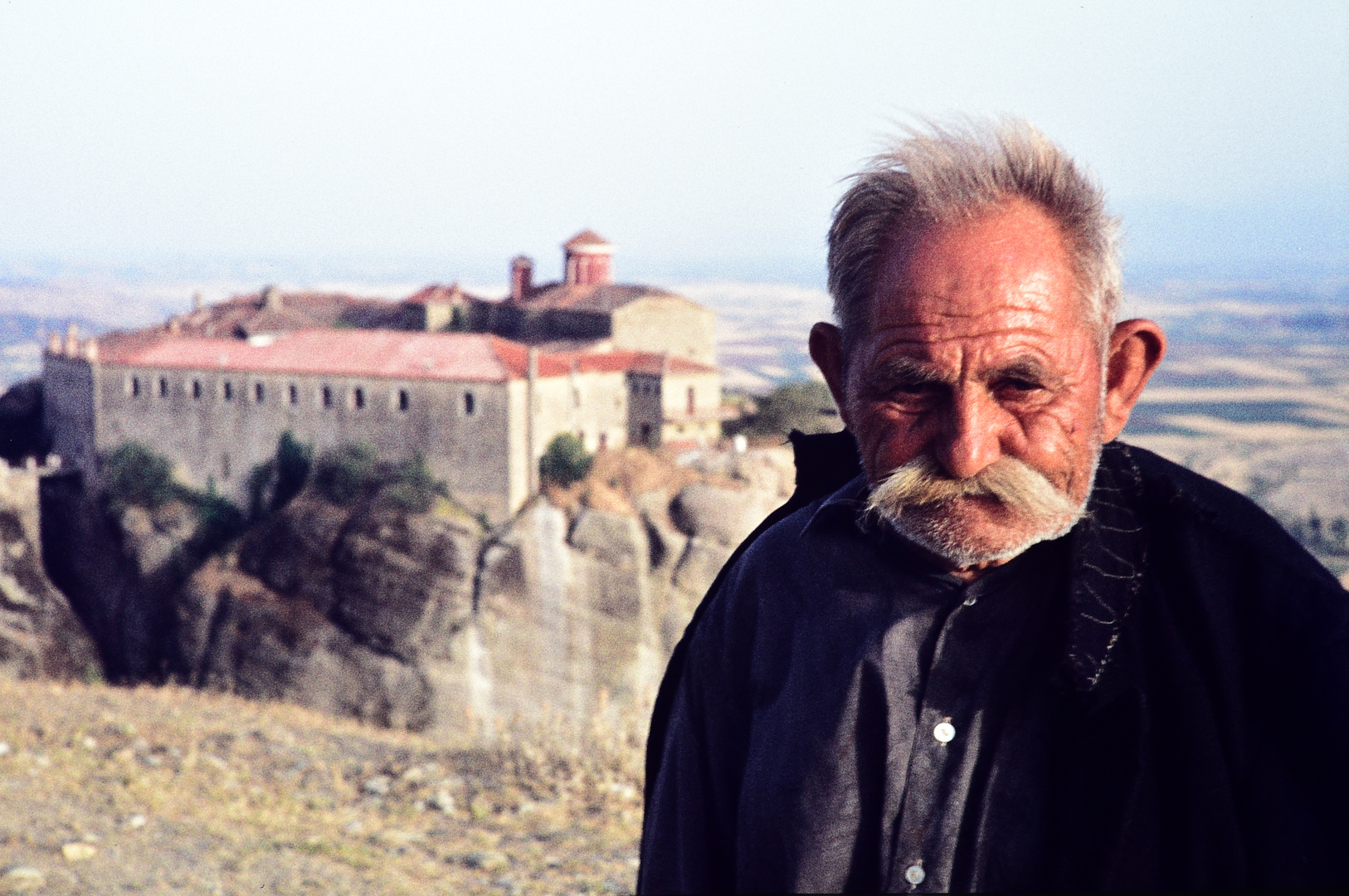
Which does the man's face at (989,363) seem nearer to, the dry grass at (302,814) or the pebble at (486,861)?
the dry grass at (302,814)

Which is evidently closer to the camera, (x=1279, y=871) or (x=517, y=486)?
(x=1279, y=871)

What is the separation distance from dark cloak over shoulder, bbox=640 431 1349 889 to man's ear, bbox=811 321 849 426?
15.7 inches

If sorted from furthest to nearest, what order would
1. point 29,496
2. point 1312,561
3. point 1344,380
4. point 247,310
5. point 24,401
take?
1. point 247,310
2. point 24,401
3. point 29,496
4. point 1344,380
5. point 1312,561

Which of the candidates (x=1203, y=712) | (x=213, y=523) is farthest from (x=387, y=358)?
(x=1203, y=712)

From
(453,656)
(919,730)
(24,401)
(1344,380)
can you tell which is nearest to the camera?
(919,730)

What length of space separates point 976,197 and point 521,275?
41627mm

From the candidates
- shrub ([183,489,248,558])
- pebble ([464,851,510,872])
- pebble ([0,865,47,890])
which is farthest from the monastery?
pebble ([0,865,47,890])

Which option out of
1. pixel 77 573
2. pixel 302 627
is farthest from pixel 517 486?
pixel 77 573

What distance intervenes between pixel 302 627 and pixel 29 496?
34.8ft

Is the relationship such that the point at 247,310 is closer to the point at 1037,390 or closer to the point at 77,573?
the point at 77,573

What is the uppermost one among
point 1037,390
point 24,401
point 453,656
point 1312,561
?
point 1037,390

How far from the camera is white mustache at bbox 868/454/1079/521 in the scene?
151cm

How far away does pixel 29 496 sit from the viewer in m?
36.1

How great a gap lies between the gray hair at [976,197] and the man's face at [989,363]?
0.8 inches
